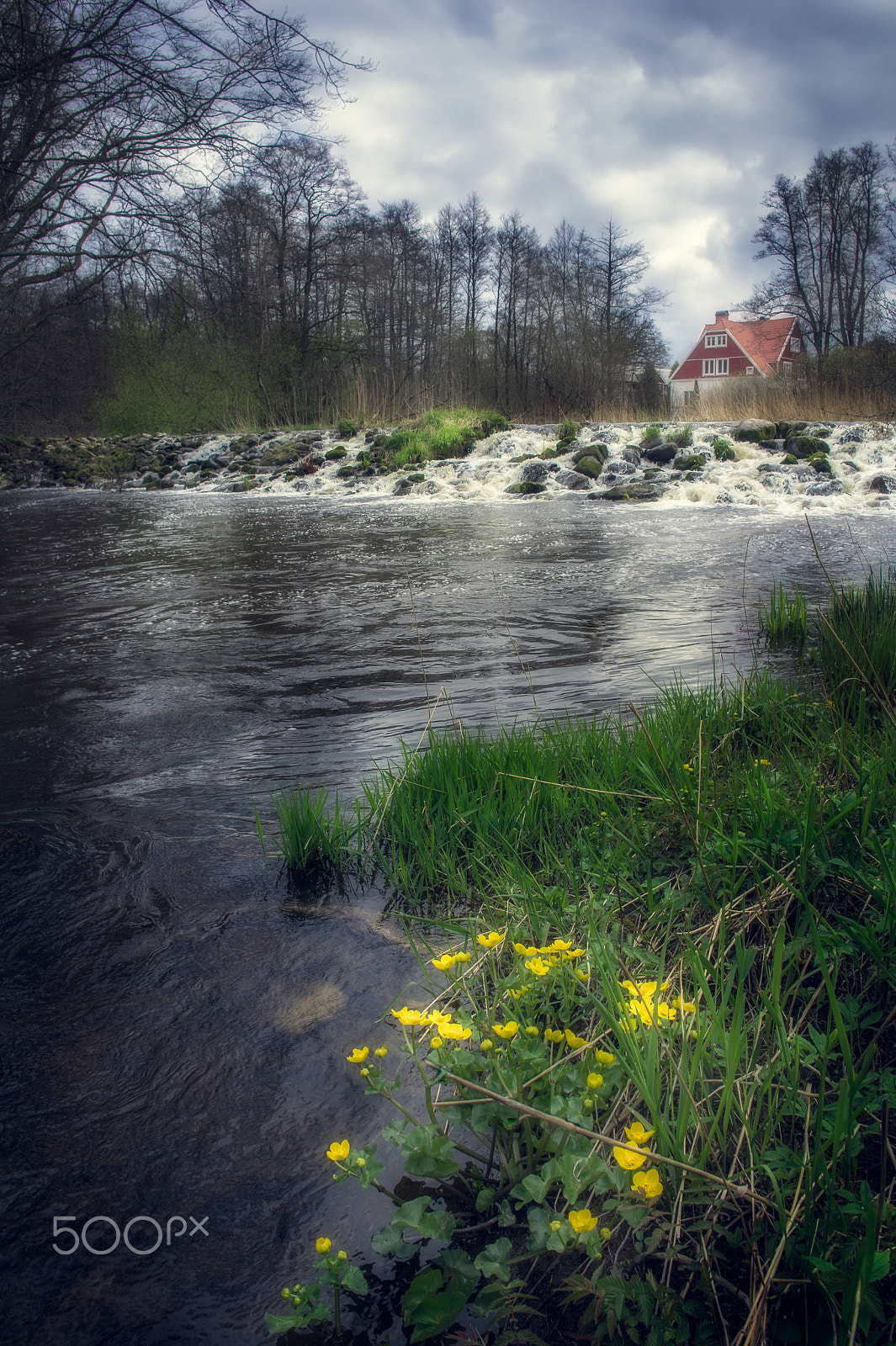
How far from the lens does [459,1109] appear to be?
1.51 m

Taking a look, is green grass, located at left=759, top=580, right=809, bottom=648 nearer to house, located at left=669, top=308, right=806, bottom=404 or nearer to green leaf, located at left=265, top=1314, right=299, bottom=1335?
green leaf, located at left=265, top=1314, right=299, bottom=1335

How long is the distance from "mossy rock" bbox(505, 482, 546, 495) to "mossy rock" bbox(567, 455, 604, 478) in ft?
4.01

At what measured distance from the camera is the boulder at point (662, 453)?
1856 centimetres

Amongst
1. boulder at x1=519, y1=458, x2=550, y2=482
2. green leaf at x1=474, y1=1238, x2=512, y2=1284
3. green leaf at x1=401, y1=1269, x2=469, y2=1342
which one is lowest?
green leaf at x1=401, y1=1269, x2=469, y2=1342

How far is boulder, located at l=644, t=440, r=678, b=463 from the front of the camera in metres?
18.6

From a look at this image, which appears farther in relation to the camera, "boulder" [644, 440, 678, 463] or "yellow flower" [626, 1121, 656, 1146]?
"boulder" [644, 440, 678, 463]

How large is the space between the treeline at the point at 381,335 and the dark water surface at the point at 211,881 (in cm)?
2118

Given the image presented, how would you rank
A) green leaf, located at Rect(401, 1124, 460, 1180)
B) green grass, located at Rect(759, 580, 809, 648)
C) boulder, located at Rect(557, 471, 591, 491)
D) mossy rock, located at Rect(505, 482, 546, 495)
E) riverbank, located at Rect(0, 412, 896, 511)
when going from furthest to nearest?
1. boulder, located at Rect(557, 471, 591, 491)
2. mossy rock, located at Rect(505, 482, 546, 495)
3. riverbank, located at Rect(0, 412, 896, 511)
4. green grass, located at Rect(759, 580, 809, 648)
5. green leaf, located at Rect(401, 1124, 460, 1180)

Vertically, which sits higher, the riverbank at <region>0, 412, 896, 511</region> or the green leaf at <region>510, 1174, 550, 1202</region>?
the riverbank at <region>0, 412, 896, 511</region>

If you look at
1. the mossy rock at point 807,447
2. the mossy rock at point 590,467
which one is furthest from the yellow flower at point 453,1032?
the mossy rock at point 807,447

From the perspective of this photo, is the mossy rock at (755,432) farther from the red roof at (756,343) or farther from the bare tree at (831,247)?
the red roof at (756,343)

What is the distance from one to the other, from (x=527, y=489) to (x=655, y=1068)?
17.2 meters

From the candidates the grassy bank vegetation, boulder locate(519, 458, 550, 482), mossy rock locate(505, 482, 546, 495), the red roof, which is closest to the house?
the red roof

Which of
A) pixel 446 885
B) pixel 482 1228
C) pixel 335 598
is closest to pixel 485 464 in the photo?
pixel 335 598
